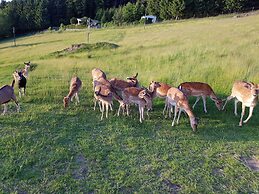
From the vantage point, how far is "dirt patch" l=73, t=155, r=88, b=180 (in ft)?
24.5

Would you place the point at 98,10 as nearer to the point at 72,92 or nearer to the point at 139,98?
the point at 72,92

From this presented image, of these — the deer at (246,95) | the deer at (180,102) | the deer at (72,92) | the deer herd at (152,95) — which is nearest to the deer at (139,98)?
the deer herd at (152,95)

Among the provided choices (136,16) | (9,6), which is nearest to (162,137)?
(136,16)

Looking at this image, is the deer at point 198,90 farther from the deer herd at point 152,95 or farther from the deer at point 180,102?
the deer at point 180,102

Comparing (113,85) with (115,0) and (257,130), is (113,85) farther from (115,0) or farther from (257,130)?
(115,0)

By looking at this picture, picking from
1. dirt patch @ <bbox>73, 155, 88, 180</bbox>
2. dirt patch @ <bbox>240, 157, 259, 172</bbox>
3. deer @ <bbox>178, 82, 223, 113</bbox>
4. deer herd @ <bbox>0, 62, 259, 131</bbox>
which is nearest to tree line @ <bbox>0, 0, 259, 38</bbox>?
deer @ <bbox>178, 82, 223, 113</bbox>

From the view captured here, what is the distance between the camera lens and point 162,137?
959cm

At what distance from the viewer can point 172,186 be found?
23.6 ft

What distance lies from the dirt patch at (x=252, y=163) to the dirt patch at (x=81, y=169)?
421cm

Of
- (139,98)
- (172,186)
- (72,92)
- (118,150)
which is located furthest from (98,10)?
(172,186)

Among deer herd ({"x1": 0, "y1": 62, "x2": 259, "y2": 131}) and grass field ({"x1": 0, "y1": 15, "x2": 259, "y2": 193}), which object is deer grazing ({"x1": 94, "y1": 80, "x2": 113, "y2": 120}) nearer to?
deer herd ({"x1": 0, "y1": 62, "x2": 259, "y2": 131})

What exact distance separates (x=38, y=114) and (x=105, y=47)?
18.4m

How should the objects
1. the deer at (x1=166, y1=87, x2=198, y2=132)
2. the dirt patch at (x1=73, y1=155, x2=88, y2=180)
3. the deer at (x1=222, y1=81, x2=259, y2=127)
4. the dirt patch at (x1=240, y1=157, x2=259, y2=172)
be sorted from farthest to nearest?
the deer at (x1=222, y1=81, x2=259, y2=127) → the deer at (x1=166, y1=87, x2=198, y2=132) → the dirt patch at (x1=240, y1=157, x2=259, y2=172) → the dirt patch at (x1=73, y1=155, x2=88, y2=180)

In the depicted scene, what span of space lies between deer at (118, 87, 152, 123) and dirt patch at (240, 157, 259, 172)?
361 cm
